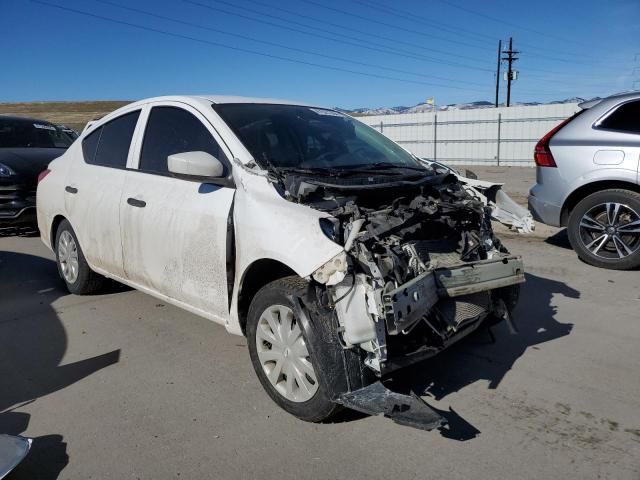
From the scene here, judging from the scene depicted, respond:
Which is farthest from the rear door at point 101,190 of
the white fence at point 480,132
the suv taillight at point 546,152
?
the white fence at point 480,132

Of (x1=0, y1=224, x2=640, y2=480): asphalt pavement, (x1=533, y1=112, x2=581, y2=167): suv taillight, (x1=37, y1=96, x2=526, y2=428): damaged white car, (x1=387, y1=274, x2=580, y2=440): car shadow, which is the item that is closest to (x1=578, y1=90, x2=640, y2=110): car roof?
(x1=533, y1=112, x2=581, y2=167): suv taillight

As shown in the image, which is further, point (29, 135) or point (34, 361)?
point (29, 135)

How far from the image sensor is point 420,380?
11.4 feet

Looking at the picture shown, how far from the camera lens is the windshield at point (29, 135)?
9.27 metres

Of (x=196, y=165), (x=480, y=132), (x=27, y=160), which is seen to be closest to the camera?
(x=196, y=165)

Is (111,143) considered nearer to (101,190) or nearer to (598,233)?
(101,190)

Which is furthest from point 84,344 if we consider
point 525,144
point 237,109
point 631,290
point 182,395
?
point 525,144

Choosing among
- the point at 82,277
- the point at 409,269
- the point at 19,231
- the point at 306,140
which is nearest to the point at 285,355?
the point at 409,269

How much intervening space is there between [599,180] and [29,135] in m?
9.05

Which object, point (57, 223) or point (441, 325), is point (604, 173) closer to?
point (441, 325)

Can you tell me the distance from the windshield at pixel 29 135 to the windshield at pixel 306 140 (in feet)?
22.8

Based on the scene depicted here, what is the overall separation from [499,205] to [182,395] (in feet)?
8.34

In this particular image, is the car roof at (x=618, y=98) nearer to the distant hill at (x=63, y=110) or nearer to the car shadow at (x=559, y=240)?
the car shadow at (x=559, y=240)

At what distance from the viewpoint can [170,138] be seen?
411 cm
